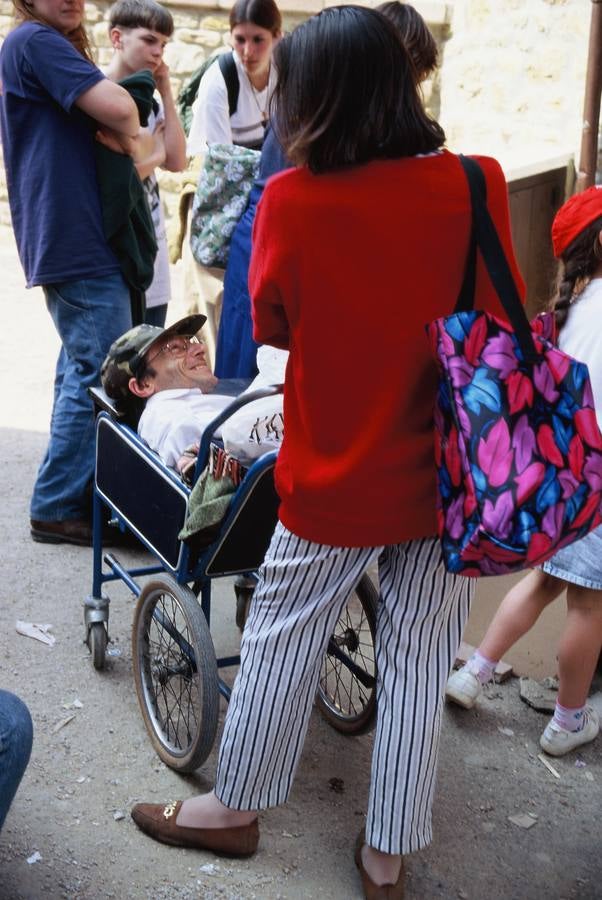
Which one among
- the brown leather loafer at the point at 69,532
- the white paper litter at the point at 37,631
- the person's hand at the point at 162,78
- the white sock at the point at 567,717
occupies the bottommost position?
the brown leather loafer at the point at 69,532

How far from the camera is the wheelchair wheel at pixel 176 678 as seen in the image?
283cm

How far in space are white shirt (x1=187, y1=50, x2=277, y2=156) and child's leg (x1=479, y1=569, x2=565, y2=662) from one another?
7.62 ft

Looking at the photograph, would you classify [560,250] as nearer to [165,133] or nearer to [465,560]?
[465,560]

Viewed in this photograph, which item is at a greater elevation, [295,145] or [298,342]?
[295,145]

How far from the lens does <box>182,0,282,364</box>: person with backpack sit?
4785mm

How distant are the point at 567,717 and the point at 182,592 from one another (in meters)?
1.16

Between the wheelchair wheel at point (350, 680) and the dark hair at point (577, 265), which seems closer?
the dark hair at point (577, 265)

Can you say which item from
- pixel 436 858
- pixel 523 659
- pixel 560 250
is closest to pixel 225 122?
pixel 560 250

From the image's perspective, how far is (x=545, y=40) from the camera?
250 inches

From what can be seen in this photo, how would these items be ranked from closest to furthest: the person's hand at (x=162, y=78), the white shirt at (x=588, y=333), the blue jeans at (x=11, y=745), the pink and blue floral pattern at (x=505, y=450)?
the pink and blue floral pattern at (x=505, y=450) < the blue jeans at (x=11, y=745) < the white shirt at (x=588, y=333) < the person's hand at (x=162, y=78)

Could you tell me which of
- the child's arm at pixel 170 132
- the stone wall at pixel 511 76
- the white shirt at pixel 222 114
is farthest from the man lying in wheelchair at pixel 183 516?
the stone wall at pixel 511 76

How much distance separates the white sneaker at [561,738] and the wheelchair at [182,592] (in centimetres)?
51

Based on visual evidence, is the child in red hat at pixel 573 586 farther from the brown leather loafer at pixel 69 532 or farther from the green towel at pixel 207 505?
the brown leather loafer at pixel 69 532

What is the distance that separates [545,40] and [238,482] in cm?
453
